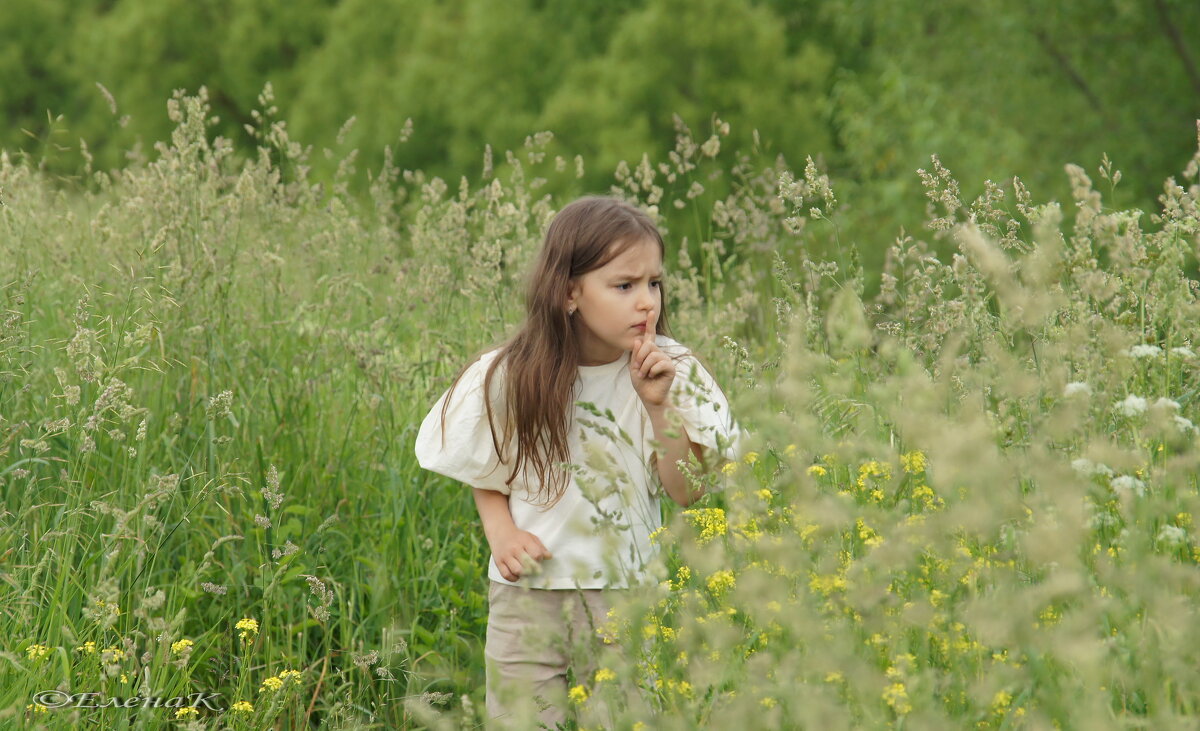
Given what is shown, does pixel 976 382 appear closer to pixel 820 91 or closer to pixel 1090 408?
pixel 1090 408

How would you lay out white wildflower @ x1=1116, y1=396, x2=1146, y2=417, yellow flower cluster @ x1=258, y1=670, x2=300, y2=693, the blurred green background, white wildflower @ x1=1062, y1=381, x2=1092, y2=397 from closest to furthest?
1. white wildflower @ x1=1062, y1=381, x2=1092, y2=397
2. white wildflower @ x1=1116, y1=396, x2=1146, y2=417
3. yellow flower cluster @ x1=258, y1=670, x2=300, y2=693
4. the blurred green background

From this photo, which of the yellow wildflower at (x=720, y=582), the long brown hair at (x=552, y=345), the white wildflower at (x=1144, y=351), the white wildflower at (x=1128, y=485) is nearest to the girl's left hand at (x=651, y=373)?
the long brown hair at (x=552, y=345)

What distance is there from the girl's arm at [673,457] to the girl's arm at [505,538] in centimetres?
34

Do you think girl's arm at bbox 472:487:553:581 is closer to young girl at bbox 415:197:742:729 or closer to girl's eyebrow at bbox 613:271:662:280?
young girl at bbox 415:197:742:729

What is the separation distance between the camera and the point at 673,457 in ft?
9.52

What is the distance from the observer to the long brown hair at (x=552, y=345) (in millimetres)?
3055

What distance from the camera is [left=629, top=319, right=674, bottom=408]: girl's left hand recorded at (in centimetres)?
284

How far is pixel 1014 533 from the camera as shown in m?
1.87

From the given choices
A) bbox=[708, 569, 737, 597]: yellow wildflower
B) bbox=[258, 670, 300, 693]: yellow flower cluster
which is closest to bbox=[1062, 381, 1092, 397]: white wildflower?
bbox=[708, 569, 737, 597]: yellow wildflower

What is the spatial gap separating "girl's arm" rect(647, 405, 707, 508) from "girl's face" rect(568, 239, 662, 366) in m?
0.20

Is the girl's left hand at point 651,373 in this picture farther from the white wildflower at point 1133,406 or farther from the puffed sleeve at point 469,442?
the white wildflower at point 1133,406

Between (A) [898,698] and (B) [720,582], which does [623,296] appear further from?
(A) [898,698]

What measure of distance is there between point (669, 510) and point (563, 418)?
850 mm

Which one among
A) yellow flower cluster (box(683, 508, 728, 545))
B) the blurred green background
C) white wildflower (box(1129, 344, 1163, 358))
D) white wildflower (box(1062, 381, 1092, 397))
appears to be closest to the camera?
white wildflower (box(1062, 381, 1092, 397))
